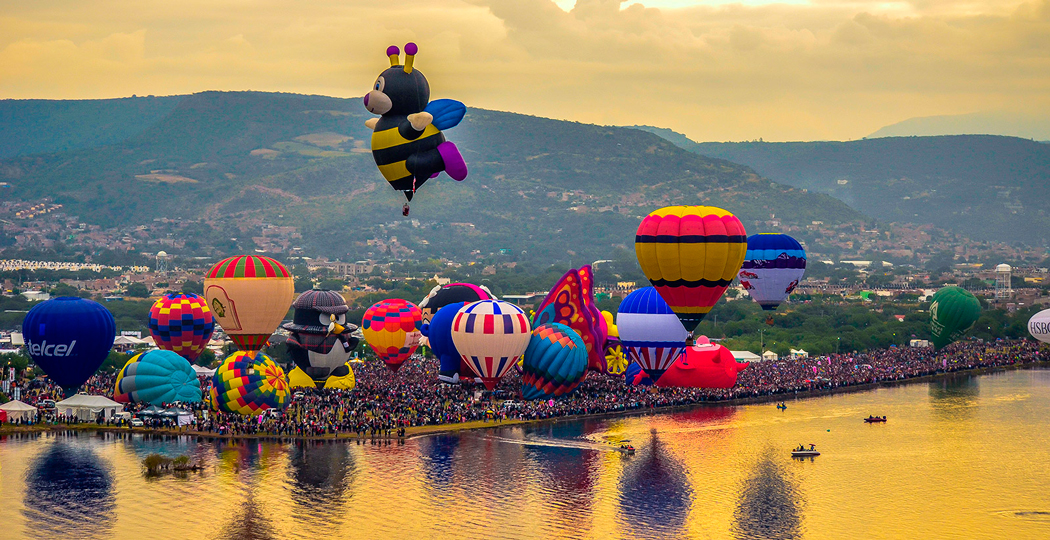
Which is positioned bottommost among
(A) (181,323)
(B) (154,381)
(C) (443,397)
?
(C) (443,397)

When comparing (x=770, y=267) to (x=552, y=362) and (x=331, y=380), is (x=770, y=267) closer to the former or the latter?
(x=552, y=362)

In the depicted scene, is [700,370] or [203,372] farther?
[203,372]

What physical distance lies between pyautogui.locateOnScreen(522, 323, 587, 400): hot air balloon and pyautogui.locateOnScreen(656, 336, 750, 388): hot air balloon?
22.7 feet

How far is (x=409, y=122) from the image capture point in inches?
1452

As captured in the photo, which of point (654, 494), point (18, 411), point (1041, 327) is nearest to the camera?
point (654, 494)

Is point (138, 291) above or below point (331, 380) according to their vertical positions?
above

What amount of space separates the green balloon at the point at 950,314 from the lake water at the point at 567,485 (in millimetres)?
28400

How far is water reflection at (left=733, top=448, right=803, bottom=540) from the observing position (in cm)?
3819

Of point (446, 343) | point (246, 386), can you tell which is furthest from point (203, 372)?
point (246, 386)

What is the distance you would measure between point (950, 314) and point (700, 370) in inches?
1153

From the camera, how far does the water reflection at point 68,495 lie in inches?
1483

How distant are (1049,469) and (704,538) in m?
18.1

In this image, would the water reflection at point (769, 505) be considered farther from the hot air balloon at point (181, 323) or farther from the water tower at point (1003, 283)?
the water tower at point (1003, 283)

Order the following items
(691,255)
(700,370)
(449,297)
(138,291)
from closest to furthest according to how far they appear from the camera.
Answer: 1. (691,255)
2. (700,370)
3. (449,297)
4. (138,291)
